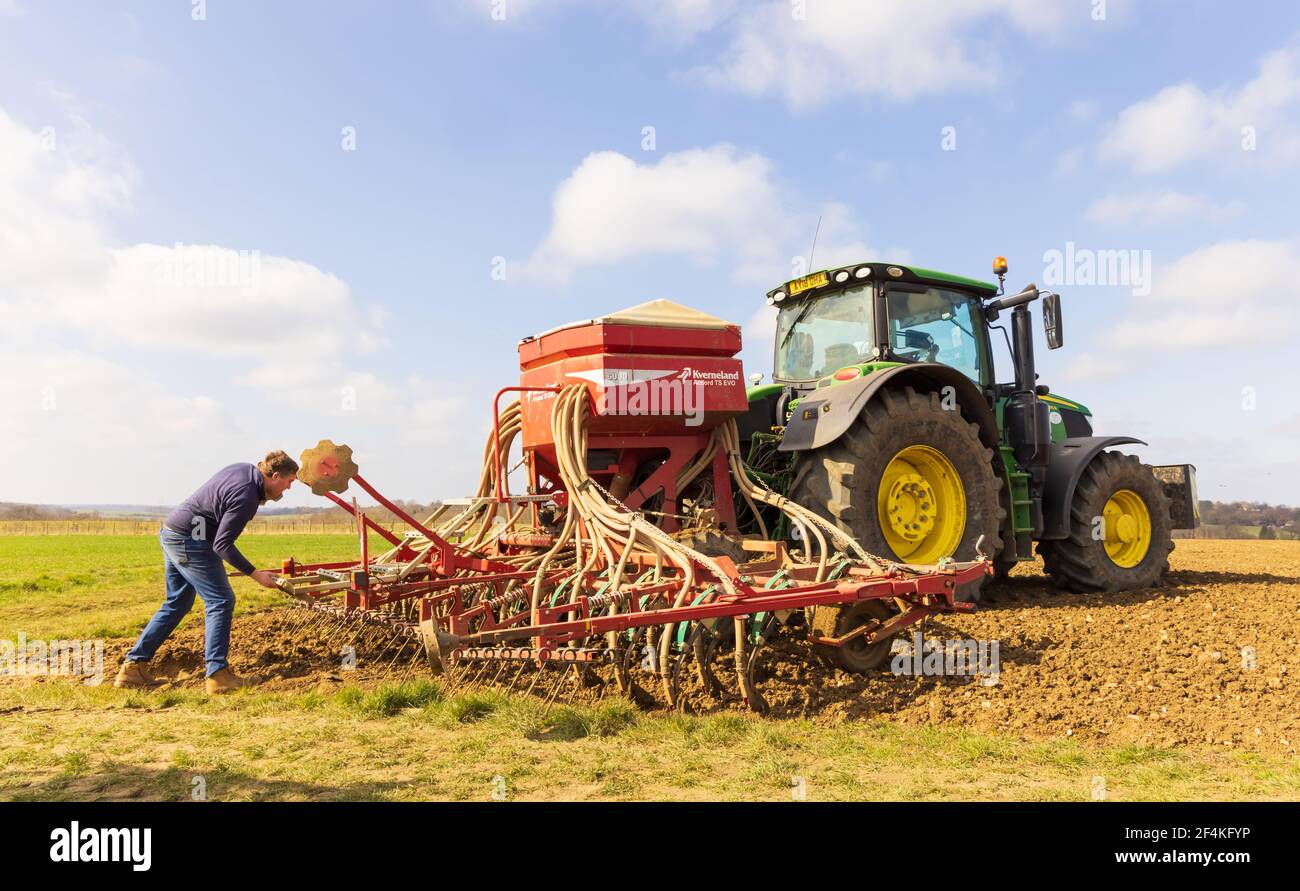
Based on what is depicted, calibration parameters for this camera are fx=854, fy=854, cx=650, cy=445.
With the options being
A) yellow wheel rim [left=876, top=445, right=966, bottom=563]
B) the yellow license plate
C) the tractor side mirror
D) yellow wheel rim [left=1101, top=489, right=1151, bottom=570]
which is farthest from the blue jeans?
yellow wheel rim [left=1101, top=489, right=1151, bottom=570]

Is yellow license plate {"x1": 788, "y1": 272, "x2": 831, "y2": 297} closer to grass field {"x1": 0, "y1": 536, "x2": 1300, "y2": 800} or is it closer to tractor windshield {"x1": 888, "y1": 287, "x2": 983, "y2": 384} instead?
tractor windshield {"x1": 888, "y1": 287, "x2": 983, "y2": 384}

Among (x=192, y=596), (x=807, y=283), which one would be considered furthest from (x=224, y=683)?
(x=807, y=283)

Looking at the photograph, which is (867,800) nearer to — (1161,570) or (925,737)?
(925,737)

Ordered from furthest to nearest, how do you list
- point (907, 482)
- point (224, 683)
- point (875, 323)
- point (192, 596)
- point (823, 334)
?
point (823, 334), point (875, 323), point (907, 482), point (192, 596), point (224, 683)

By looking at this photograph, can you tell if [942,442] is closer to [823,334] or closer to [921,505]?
[921,505]

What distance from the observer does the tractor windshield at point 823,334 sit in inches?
259

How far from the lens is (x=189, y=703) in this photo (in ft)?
14.4

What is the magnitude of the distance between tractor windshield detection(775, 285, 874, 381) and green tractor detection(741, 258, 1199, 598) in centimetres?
1

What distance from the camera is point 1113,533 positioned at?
307 inches

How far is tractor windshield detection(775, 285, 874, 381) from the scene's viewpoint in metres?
6.59

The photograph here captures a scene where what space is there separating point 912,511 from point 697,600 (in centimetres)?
254

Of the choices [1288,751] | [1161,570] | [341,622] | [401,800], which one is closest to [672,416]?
[341,622]

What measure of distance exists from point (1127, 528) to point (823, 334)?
11.6 ft

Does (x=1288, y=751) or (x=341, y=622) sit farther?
(x=341, y=622)
